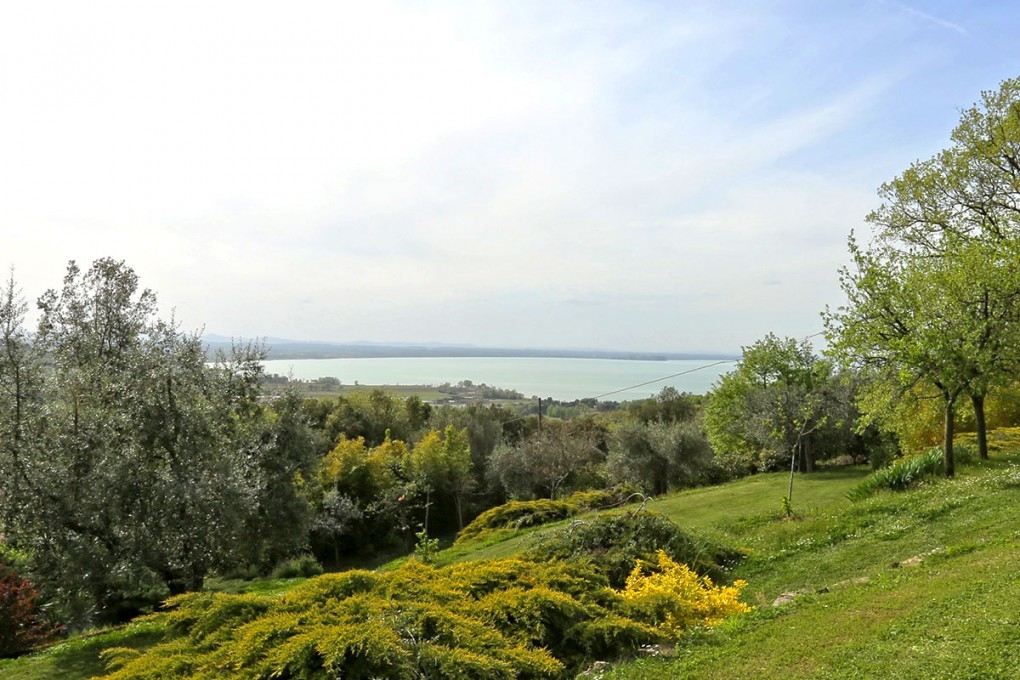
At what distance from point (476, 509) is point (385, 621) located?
31.5 meters

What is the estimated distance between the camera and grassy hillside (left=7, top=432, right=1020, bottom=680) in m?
5.18

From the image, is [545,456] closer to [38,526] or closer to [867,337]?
[867,337]

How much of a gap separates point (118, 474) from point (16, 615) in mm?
2642

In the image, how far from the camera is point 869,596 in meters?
7.08

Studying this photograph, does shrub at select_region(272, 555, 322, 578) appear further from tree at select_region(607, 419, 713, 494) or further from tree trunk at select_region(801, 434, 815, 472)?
tree trunk at select_region(801, 434, 815, 472)

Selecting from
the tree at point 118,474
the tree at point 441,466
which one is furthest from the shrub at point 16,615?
the tree at point 441,466

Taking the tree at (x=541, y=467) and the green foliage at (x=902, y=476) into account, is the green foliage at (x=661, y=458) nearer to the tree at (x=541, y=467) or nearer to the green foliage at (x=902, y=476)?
the tree at (x=541, y=467)

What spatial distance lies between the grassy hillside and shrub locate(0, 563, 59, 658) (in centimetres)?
80

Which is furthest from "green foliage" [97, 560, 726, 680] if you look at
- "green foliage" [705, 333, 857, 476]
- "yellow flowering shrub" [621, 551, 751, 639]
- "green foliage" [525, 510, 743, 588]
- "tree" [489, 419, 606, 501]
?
"tree" [489, 419, 606, 501]

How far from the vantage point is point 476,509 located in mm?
36250

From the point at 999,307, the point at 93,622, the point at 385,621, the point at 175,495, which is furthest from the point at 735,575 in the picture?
the point at 93,622

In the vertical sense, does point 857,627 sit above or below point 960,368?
below

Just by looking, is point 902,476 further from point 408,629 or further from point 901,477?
point 408,629

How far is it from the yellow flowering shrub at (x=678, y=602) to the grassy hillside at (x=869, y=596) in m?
0.39
